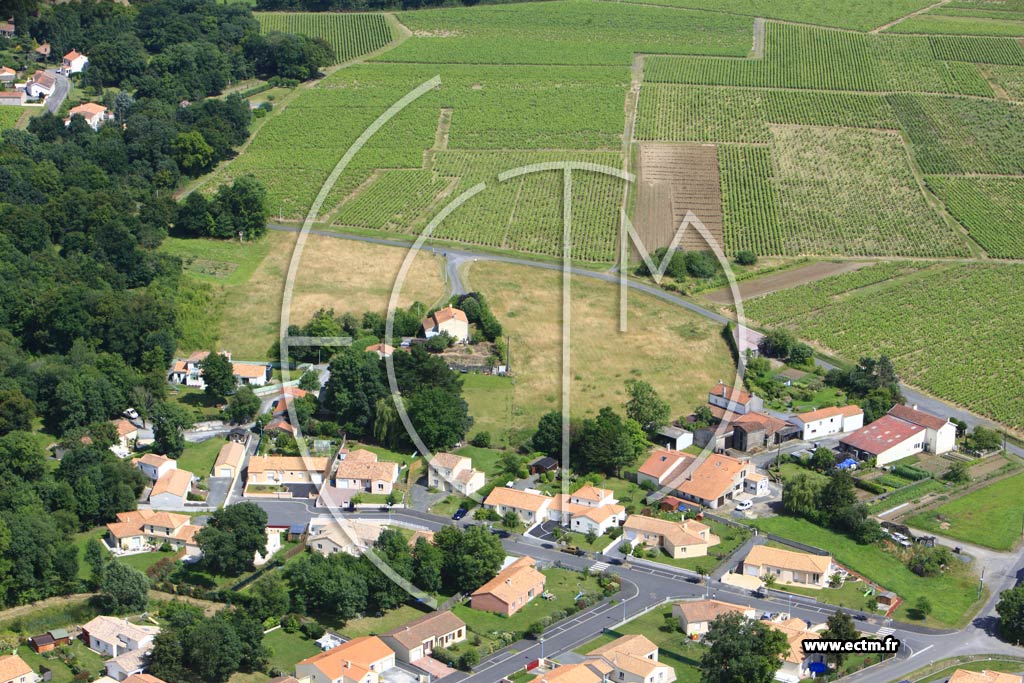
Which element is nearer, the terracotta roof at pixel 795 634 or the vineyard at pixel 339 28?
the terracotta roof at pixel 795 634

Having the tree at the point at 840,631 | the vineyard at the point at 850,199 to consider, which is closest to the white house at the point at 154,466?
the tree at the point at 840,631

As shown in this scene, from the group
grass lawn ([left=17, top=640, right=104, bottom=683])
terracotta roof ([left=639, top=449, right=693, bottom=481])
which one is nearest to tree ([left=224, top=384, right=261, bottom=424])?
grass lawn ([left=17, top=640, right=104, bottom=683])

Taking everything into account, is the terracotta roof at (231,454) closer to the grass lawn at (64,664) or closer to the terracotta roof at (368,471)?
the terracotta roof at (368,471)

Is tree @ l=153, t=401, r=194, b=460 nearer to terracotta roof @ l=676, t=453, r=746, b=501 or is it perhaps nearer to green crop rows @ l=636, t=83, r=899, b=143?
terracotta roof @ l=676, t=453, r=746, b=501

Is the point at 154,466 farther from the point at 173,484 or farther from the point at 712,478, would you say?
the point at 712,478

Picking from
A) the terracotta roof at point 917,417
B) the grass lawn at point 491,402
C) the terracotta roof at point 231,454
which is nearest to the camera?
the terracotta roof at point 231,454

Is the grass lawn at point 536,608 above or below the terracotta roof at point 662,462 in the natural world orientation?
below

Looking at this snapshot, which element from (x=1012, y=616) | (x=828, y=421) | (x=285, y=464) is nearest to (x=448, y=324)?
(x=285, y=464)
